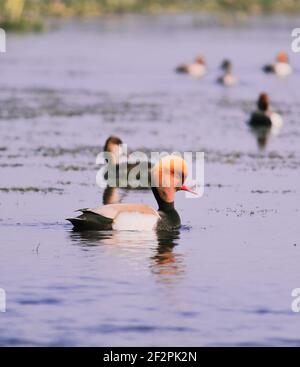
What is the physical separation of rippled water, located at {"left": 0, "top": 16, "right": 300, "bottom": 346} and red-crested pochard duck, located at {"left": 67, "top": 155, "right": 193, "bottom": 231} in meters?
0.19

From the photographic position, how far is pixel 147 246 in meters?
19.4

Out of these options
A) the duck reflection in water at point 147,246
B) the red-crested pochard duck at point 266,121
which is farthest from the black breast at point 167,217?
the red-crested pochard duck at point 266,121

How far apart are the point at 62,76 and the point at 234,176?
27.7m

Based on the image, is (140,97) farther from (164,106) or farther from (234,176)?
(234,176)

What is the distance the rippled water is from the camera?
1524 centimetres

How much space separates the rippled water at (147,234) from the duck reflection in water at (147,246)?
0.03m

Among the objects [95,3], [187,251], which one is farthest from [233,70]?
[95,3]

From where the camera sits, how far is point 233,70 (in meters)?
58.8

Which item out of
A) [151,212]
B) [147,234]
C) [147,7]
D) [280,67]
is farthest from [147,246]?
[147,7]

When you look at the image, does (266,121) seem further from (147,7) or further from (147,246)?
(147,7)

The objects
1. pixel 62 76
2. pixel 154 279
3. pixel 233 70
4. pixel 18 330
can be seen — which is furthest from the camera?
pixel 233 70

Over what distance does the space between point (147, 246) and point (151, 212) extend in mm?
1042
